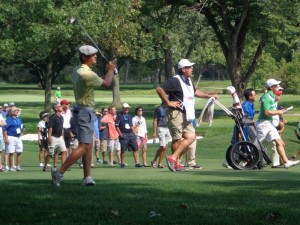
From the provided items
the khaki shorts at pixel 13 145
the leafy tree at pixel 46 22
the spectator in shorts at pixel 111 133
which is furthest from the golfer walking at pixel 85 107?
the leafy tree at pixel 46 22

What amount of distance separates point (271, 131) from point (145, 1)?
29.0m

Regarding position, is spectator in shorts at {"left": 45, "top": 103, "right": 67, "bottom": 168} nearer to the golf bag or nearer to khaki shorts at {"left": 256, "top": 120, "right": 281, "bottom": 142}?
the golf bag

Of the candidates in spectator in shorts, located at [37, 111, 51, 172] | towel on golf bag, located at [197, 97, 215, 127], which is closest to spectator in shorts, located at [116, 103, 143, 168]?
spectator in shorts, located at [37, 111, 51, 172]

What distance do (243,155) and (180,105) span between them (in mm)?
1882

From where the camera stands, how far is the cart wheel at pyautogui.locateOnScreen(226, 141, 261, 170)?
15539 mm

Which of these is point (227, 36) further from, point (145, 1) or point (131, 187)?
point (131, 187)

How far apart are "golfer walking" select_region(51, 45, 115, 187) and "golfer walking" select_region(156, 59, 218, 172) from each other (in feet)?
10.7

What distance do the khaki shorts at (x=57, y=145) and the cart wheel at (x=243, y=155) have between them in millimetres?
5625

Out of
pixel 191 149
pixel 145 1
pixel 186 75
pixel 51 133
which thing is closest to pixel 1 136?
pixel 51 133

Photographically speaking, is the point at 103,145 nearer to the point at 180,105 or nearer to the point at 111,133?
the point at 111,133

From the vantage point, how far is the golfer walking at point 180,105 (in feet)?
47.6

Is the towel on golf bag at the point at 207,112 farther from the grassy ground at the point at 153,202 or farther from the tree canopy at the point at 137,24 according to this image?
the tree canopy at the point at 137,24

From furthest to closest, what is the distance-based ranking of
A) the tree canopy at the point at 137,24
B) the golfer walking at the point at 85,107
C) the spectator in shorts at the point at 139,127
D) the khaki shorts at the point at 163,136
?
the tree canopy at the point at 137,24 < the spectator in shorts at the point at 139,127 < the khaki shorts at the point at 163,136 < the golfer walking at the point at 85,107

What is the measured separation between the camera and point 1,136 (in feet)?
68.2
